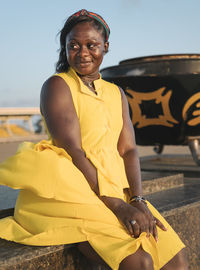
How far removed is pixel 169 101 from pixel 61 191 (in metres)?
2.04

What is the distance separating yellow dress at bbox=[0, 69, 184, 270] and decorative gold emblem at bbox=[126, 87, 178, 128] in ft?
5.67

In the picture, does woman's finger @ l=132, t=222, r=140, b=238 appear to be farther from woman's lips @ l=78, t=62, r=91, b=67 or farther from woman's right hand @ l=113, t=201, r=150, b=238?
woman's lips @ l=78, t=62, r=91, b=67

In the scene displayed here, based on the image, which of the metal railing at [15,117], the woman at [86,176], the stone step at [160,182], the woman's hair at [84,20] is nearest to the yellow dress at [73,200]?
the woman at [86,176]

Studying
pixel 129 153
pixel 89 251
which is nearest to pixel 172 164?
pixel 129 153

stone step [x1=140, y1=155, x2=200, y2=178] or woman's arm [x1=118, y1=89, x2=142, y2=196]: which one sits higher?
woman's arm [x1=118, y1=89, x2=142, y2=196]

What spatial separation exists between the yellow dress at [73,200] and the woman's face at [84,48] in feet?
0.42

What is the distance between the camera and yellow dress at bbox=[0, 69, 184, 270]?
3.84 feet

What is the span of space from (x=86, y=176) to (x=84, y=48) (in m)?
0.54

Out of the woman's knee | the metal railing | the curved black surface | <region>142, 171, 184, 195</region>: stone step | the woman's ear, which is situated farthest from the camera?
the metal railing

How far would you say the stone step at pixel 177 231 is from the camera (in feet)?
4.01

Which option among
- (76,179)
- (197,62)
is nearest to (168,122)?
(197,62)

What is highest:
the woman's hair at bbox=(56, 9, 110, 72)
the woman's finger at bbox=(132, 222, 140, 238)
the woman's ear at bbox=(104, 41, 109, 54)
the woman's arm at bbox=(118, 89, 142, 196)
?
the woman's hair at bbox=(56, 9, 110, 72)

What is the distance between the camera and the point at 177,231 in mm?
1849

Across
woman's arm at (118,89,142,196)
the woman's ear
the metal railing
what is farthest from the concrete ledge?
the metal railing
